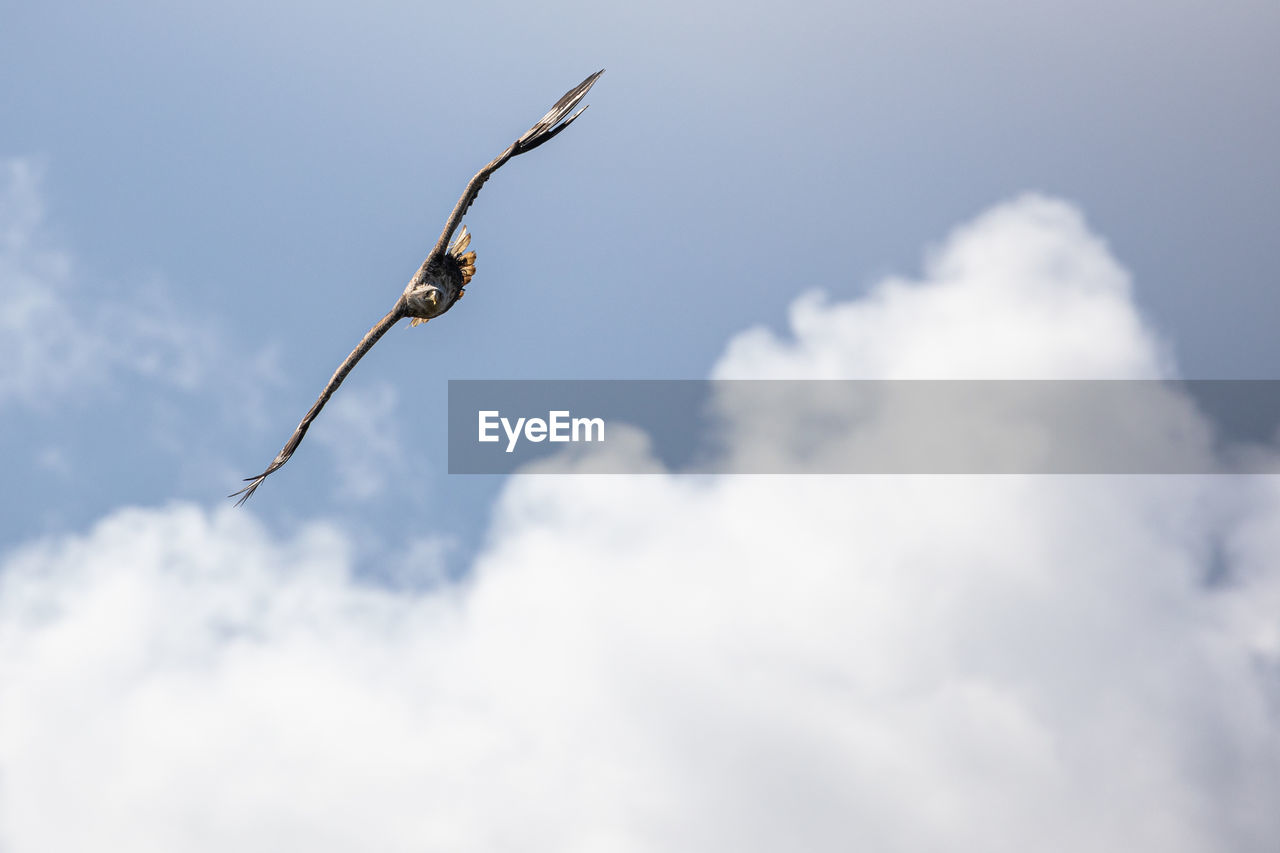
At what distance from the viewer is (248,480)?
31.7m

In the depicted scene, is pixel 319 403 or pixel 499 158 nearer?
pixel 499 158

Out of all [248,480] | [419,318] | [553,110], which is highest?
[553,110]

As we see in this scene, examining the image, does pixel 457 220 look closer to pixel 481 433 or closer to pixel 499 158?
pixel 499 158

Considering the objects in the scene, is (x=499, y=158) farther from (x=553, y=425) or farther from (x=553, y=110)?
(x=553, y=425)

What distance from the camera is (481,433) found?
129ft

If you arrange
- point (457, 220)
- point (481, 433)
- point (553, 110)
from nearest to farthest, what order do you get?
point (553, 110) → point (457, 220) → point (481, 433)

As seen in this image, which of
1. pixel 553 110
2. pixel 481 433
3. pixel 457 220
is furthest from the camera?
pixel 481 433

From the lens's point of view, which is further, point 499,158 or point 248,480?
point 248,480

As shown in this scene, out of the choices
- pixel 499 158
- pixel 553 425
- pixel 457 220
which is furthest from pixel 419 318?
pixel 553 425

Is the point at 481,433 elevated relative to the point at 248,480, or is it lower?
elevated

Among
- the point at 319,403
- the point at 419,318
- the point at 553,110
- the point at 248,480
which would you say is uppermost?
the point at 553,110

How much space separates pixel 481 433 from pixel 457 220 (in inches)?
407

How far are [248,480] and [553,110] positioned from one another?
13191 mm

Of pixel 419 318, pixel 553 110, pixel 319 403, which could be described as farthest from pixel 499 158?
pixel 319 403
